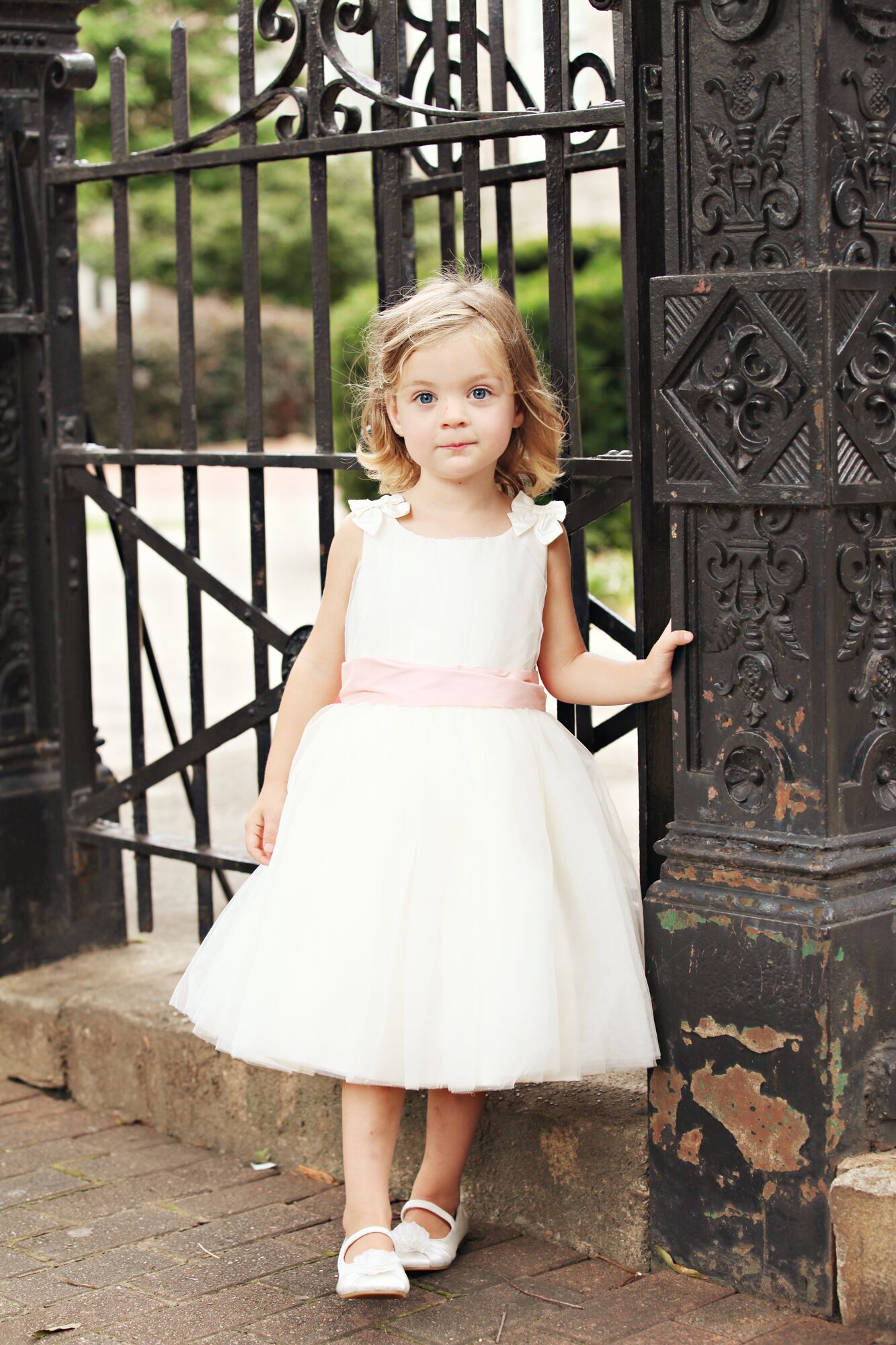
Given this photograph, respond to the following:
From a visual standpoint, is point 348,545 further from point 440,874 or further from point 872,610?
point 872,610

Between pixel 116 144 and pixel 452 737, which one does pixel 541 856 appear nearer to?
pixel 452 737

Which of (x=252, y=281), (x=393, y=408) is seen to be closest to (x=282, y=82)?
(x=252, y=281)

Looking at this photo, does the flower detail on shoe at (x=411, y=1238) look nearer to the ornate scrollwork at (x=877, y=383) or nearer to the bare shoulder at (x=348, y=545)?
the bare shoulder at (x=348, y=545)

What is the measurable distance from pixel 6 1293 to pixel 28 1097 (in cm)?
104

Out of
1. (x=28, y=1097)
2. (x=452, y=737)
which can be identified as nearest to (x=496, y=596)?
(x=452, y=737)

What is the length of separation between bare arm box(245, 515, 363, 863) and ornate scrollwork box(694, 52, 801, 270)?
2.74 ft

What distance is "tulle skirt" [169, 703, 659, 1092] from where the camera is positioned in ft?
8.24

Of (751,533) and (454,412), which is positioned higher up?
(454,412)

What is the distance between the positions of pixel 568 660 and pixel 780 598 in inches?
19.6

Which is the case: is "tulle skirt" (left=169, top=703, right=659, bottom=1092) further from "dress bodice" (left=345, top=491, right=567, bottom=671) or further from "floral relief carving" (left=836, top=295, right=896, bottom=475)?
"floral relief carving" (left=836, top=295, right=896, bottom=475)

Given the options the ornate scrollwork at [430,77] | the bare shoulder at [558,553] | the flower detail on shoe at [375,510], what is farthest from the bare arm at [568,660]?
the ornate scrollwork at [430,77]

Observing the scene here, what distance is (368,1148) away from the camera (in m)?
2.67

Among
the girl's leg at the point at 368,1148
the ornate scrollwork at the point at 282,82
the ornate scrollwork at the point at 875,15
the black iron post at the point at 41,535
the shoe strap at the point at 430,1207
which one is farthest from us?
the black iron post at the point at 41,535

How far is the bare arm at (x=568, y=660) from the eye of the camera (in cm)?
270
